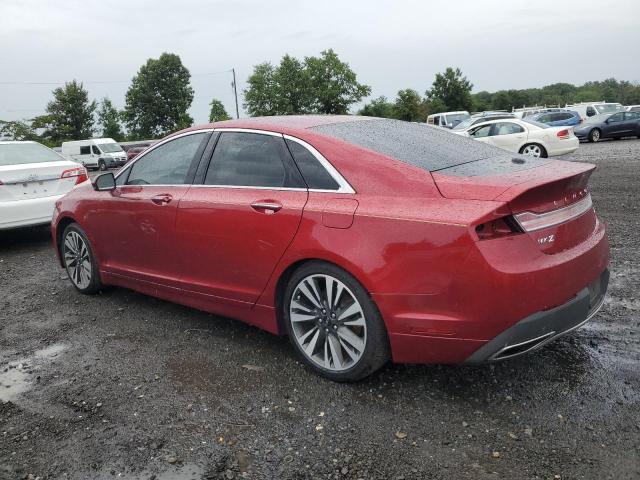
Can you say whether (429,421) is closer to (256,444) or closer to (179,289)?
(256,444)

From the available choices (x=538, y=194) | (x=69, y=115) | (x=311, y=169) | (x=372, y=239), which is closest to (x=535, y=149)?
(x=311, y=169)

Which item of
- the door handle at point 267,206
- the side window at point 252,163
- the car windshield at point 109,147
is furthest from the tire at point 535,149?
the car windshield at point 109,147

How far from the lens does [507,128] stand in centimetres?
1692

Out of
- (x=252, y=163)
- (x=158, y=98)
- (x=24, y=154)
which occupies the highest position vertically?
(x=158, y=98)

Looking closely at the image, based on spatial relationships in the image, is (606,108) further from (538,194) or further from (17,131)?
(17,131)

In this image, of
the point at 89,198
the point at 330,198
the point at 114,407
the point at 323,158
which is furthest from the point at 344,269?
the point at 89,198

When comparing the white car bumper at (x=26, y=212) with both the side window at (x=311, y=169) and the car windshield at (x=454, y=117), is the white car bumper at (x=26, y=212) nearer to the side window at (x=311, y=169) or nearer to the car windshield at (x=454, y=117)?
the side window at (x=311, y=169)

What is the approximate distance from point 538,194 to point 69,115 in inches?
3006

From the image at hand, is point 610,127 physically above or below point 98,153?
below

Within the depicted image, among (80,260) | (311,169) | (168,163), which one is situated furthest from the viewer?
(80,260)

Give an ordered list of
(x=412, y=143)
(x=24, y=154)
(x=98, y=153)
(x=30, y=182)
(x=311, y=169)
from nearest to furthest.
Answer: (x=311, y=169), (x=412, y=143), (x=30, y=182), (x=24, y=154), (x=98, y=153)

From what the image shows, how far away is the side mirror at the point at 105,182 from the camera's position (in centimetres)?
496

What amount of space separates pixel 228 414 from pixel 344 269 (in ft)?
3.36

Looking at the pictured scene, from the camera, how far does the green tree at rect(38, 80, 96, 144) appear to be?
224 feet
